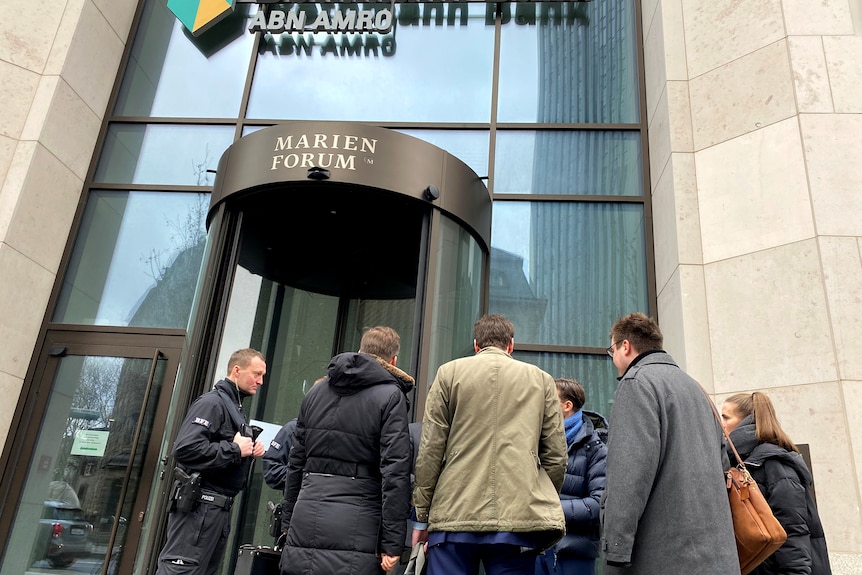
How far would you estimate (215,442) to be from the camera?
4.29 meters

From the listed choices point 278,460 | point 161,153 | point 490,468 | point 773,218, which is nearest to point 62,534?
point 278,460

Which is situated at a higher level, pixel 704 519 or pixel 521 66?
pixel 521 66

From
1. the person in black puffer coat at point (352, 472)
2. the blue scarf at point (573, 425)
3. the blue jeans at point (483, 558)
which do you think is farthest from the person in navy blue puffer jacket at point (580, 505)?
the person in black puffer coat at point (352, 472)

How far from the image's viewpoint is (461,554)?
Answer: 2965 mm

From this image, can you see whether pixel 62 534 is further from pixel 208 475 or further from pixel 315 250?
pixel 315 250

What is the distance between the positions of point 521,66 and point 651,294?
10.5 ft

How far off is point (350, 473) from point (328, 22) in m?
6.79

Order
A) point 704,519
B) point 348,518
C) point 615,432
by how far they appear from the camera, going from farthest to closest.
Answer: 1. point 348,518
2. point 615,432
3. point 704,519

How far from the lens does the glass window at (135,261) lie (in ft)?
24.3

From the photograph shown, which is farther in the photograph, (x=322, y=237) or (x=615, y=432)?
(x=322, y=237)

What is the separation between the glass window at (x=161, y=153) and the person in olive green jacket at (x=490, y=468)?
5.65 meters

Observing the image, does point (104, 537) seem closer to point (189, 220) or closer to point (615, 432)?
point (189, 220)

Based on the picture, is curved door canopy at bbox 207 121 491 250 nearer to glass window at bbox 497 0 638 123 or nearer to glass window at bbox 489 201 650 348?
glass window at bbox 489 201 650 348

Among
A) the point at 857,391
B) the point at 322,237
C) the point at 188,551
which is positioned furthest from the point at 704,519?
the point at 322,237
